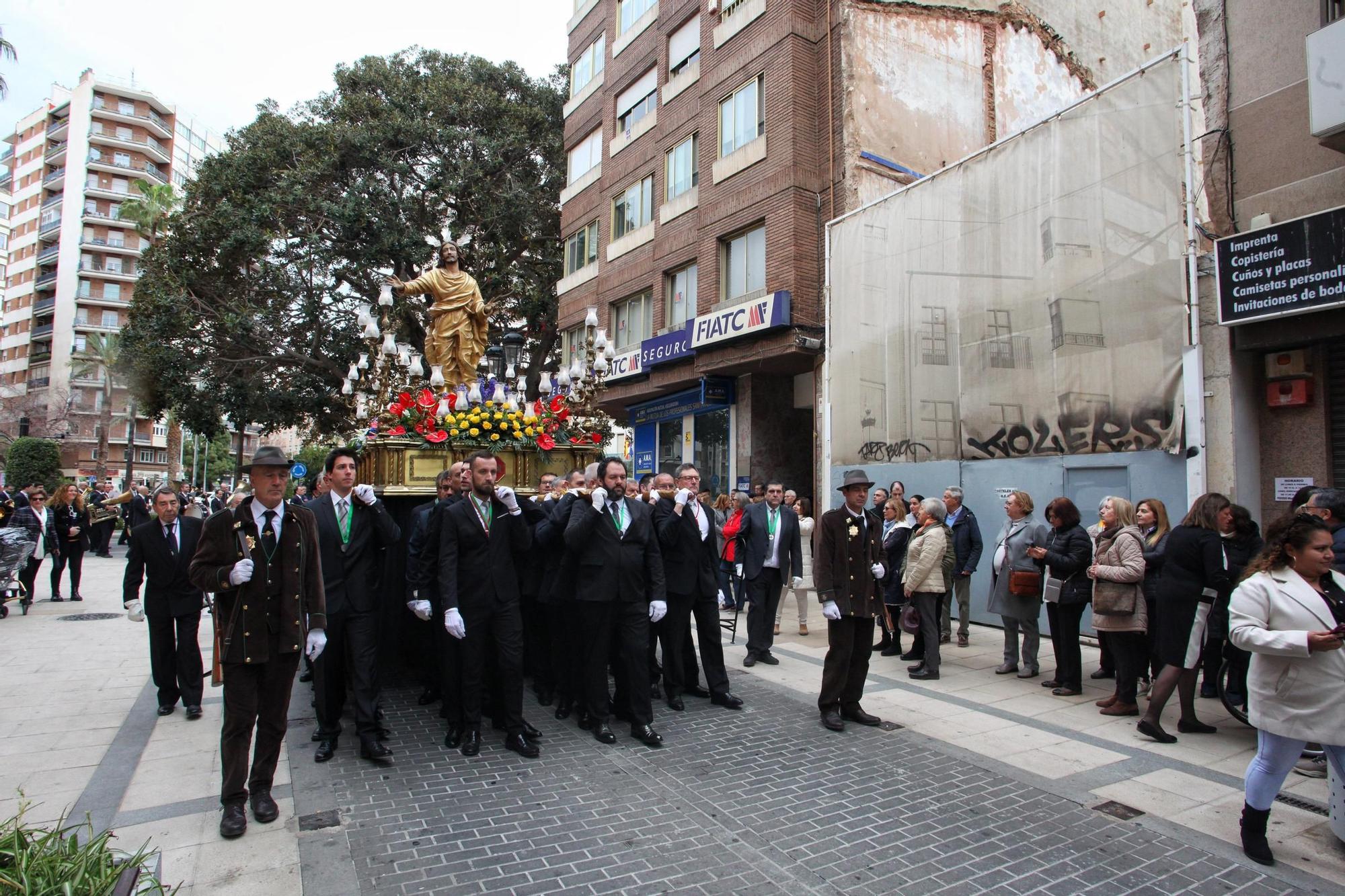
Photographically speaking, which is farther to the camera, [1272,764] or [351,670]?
[351,670]

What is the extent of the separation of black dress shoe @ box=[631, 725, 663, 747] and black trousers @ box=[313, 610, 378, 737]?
183cm

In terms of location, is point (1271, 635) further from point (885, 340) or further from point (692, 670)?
point (885, 340)

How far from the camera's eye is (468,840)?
4.10 metres

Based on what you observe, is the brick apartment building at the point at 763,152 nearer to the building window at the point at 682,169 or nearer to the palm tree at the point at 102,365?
the building window at the point at 682,169

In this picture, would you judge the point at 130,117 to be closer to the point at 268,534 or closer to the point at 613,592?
the point at 268,534

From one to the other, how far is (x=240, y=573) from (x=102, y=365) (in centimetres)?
5912

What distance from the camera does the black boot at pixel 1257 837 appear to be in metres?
3.96

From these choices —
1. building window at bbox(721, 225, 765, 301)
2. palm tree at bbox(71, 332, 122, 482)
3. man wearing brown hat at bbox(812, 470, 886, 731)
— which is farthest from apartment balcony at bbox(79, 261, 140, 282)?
man wearing brown hat at bbox(812, 470, 886, 731)

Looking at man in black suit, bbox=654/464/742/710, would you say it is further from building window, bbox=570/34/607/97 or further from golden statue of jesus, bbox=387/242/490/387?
building window, bbox=570/34/607/97

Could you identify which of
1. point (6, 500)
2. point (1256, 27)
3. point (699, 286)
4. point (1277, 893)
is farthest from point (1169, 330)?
point (6, 500)

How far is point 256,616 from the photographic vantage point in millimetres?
4371

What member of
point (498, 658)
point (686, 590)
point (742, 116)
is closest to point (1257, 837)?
point (686, 590)

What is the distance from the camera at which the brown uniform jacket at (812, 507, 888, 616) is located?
248 inches

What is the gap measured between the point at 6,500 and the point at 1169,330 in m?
17.2
